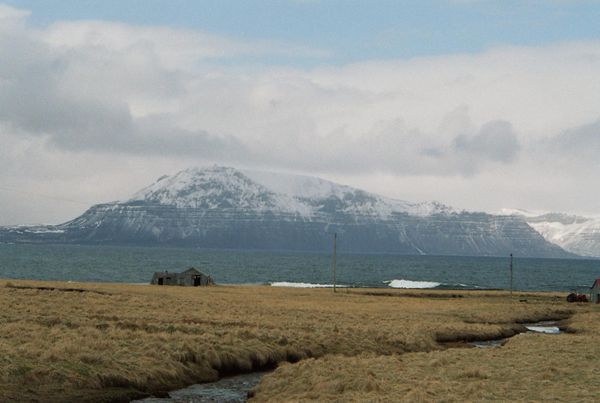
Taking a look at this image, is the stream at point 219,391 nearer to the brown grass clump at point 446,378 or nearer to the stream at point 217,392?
the stream at point 217,392

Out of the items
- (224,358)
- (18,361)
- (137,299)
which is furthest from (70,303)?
(18,361)

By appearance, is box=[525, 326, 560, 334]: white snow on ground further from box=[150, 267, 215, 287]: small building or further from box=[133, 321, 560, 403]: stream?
box=[150, 267, 215, 287]: small building

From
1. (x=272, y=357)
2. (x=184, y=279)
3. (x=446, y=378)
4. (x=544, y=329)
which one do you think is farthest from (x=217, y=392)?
(x=184, y=279)

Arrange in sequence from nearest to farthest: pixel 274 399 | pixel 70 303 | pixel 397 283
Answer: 1. pixel 274 399
2. pixel 70 303
3. pixel 397 283

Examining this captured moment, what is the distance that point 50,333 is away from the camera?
33.4 m

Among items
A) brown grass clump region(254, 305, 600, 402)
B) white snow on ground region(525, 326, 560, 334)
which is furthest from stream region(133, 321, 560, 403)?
white snow on ground region(525, 326, 560, 334)

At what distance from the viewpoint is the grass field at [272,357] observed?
24.8 metres

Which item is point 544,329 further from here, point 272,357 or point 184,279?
point 184,279

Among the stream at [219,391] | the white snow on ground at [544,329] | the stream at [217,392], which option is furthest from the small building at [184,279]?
the stream at [217,392]

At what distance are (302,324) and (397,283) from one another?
12527 centimetres

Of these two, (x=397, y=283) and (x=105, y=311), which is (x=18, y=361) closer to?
(x=105, y=311)

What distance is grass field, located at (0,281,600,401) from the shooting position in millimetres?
24797

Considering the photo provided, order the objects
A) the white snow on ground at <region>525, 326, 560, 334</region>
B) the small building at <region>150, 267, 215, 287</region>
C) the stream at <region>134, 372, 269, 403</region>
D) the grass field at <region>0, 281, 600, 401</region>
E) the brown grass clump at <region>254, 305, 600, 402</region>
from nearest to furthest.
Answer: the brown grass clump at <region>254, 305, 600, 402</region>, the grass field at <region>0, 281, 600, 401</region>, the stream at <region>134, 372, 269, 403</region>, the white snow on ground at <region>525, 326, 560, 334</region>, the small building at <region>150, 267, 215, 287</region>

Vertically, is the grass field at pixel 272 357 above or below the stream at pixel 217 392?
above
